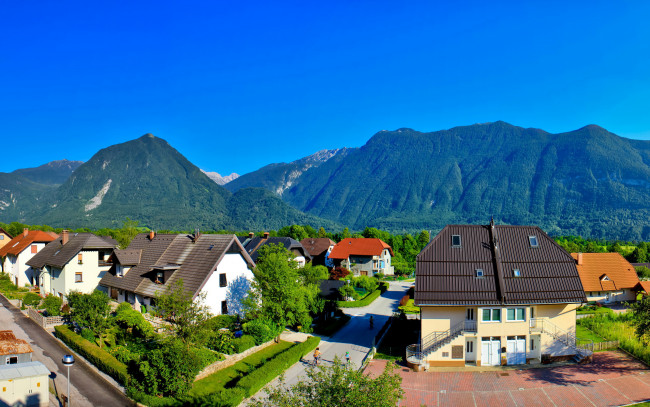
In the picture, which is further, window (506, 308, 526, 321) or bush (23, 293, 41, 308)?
bush (23, 293, 41, 308)

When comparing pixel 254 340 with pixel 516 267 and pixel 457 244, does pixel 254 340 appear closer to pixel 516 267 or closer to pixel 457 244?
pixel 457 244

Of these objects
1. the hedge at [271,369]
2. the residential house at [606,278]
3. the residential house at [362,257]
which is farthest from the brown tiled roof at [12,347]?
the residential house at [362,257]

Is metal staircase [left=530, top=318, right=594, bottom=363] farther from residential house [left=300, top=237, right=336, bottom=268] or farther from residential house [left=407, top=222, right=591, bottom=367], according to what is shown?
residential house [left=300, top=237, right=336, bottom=268]

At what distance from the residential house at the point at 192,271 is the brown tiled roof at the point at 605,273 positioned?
45.5m

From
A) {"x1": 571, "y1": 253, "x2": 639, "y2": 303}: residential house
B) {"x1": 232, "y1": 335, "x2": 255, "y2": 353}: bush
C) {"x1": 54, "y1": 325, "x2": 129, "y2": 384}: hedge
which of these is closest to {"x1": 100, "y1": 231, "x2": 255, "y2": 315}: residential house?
{"x1": 232, "y1": 335, "x2": 255, "y2": 353}: bush

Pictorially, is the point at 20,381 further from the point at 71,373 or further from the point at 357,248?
the point at 357,248

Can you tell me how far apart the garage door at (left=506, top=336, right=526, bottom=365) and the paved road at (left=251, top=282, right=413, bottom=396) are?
11.0m

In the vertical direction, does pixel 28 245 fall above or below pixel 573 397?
above

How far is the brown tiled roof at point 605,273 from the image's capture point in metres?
58.3

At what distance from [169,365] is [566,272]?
29874 millimetres

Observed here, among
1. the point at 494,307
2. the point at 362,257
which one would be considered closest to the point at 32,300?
the point at 494,307

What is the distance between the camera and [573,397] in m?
27.1

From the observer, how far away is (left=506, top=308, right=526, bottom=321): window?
32.5 meters

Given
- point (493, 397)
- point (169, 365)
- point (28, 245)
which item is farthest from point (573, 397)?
point (28, 245)
